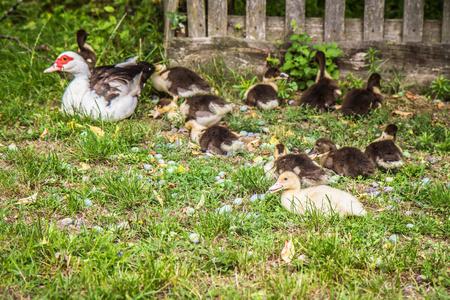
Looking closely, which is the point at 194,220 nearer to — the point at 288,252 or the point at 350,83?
the point at 288,252

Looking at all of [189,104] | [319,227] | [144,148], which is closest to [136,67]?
[189,104]

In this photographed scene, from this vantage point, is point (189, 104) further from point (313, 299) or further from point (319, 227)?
point (313, 299)

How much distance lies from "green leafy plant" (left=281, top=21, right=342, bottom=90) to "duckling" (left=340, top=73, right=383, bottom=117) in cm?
60

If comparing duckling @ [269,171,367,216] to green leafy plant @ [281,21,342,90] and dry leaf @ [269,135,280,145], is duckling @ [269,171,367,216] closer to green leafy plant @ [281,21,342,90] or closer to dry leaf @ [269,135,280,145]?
dry leaf @ [269,135,280,145]

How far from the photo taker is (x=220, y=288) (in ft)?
10.1

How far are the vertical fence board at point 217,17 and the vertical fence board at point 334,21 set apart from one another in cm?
143

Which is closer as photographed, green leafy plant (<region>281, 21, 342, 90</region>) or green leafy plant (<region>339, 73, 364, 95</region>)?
green leafy plant (<region>281, 21, 342, 90</region>)

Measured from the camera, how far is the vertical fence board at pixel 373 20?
6348mm

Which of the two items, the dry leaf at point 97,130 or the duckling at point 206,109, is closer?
the dry leaf at point 97,130

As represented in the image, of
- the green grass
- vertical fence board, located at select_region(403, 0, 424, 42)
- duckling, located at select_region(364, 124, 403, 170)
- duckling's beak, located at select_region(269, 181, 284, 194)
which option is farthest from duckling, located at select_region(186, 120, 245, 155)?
vertical fence board, located at select_region(403, 0, 424, 42)

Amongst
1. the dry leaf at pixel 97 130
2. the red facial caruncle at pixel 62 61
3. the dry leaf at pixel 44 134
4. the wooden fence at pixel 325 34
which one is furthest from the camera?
the wooden fence at pixel 325 34

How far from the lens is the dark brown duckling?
21.6ft

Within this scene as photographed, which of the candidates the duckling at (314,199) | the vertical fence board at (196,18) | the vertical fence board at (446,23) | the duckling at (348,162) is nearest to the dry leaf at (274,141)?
the duckling at (348,162)

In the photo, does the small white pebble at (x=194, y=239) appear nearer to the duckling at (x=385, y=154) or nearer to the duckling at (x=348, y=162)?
the duckling at (x=348, y=162)
